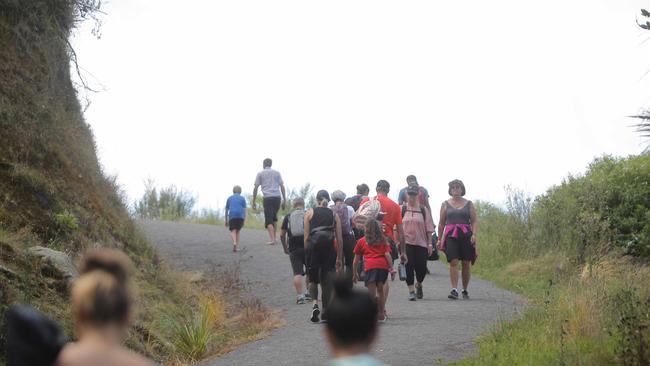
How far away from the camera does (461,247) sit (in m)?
16.6

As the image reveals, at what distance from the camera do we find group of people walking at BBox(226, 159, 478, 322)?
13953 mm

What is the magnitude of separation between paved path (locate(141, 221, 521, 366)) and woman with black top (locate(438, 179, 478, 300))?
0.80 meters

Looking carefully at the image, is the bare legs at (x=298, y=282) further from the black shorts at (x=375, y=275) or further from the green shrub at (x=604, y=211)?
the green shrub at (x=604, y=211)

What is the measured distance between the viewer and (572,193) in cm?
2195

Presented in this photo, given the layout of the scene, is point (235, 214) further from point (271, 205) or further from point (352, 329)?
point (352, 329)

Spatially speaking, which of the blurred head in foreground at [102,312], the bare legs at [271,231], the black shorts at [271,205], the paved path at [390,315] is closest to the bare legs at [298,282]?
the paved path at [390,315]

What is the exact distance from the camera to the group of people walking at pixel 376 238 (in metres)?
14.0

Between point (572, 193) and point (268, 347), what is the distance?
35.2 feet

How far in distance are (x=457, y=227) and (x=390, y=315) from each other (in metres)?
2.11

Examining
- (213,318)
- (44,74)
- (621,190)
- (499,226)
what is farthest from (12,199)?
(499,226)

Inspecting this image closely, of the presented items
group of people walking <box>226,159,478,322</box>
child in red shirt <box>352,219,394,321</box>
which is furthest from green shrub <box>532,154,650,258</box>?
child in red shirt <box>352,219,394,321</box>

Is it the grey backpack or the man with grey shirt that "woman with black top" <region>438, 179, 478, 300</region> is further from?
the man with grey shirt

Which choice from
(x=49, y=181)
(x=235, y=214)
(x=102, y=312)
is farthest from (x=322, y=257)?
(x=102, y=312)

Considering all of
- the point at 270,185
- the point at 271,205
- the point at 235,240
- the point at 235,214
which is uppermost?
the point at 270,185
